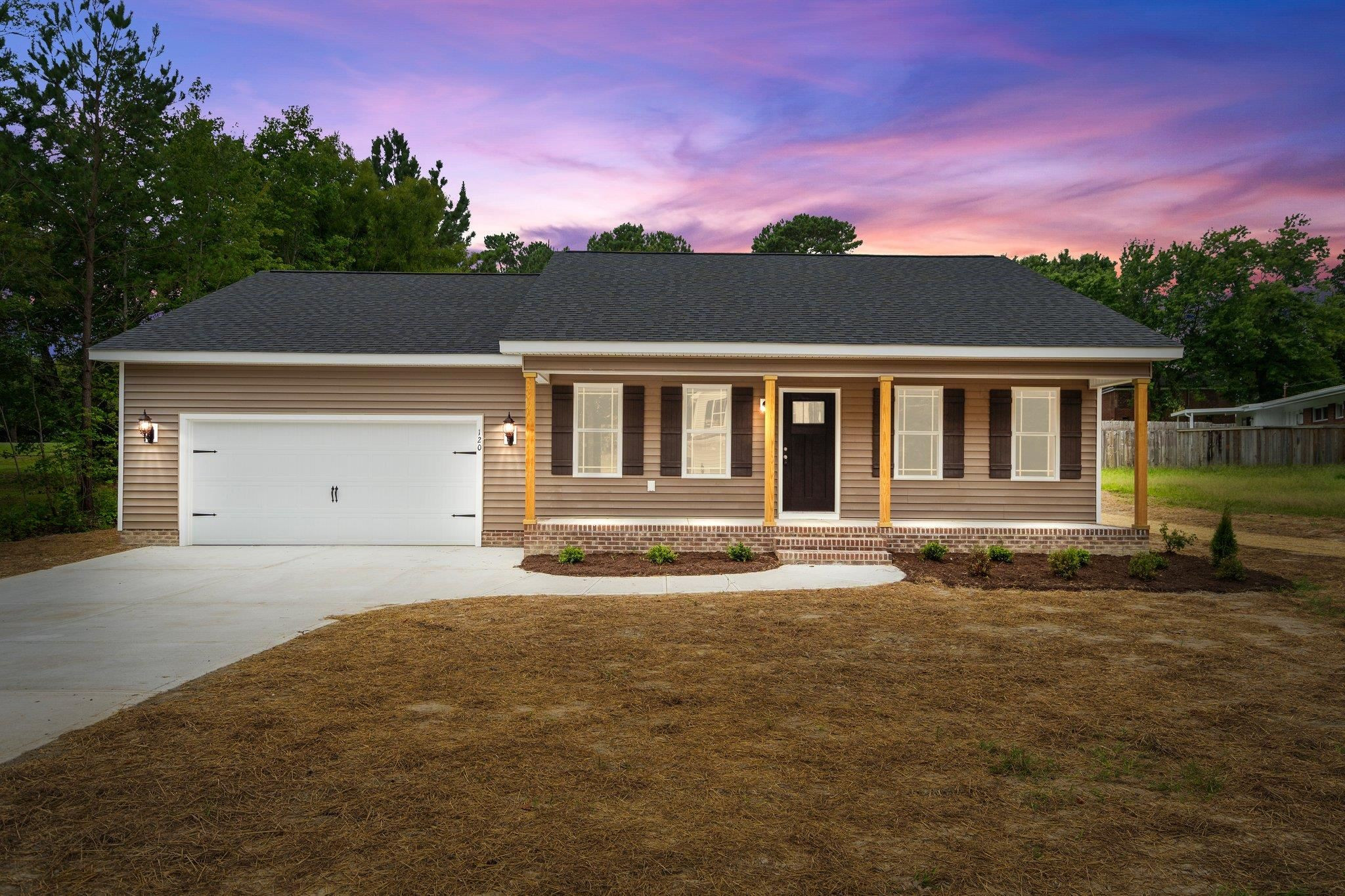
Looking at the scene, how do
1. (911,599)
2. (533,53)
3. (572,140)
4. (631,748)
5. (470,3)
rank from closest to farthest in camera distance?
(631,748) < (911,599) < (470,3) < (533,53) < (572,140)

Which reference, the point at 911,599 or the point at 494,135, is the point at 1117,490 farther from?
the point at 494,135

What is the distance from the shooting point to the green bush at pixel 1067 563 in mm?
9344

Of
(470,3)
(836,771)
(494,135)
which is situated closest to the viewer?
(836,771)

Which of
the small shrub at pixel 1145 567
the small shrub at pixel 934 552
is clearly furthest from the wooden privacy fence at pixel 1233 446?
the small shrub at pixel 934 552

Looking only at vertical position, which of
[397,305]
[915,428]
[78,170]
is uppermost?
[78,170]

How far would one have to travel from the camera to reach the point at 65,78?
14.5m

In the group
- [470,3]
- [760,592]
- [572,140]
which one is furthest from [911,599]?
[572,140]

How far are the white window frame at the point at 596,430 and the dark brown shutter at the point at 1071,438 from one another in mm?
7301

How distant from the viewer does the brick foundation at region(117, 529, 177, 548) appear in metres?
11.7

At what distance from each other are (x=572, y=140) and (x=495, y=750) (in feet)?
53.0

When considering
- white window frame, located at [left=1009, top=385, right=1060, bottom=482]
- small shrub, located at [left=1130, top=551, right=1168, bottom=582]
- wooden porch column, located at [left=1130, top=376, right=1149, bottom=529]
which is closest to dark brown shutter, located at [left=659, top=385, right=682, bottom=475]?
white window frame, located at [left=1009, top=385, right=1060, bottom=482]

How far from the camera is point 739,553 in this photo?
402 inches

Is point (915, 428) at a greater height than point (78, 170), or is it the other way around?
point (78, 170)

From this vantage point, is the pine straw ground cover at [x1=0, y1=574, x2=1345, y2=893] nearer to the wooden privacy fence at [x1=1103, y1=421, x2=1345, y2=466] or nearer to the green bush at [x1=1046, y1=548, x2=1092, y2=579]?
the green bush at [x1=1046, y1=548, x2=1092, y2=579]
